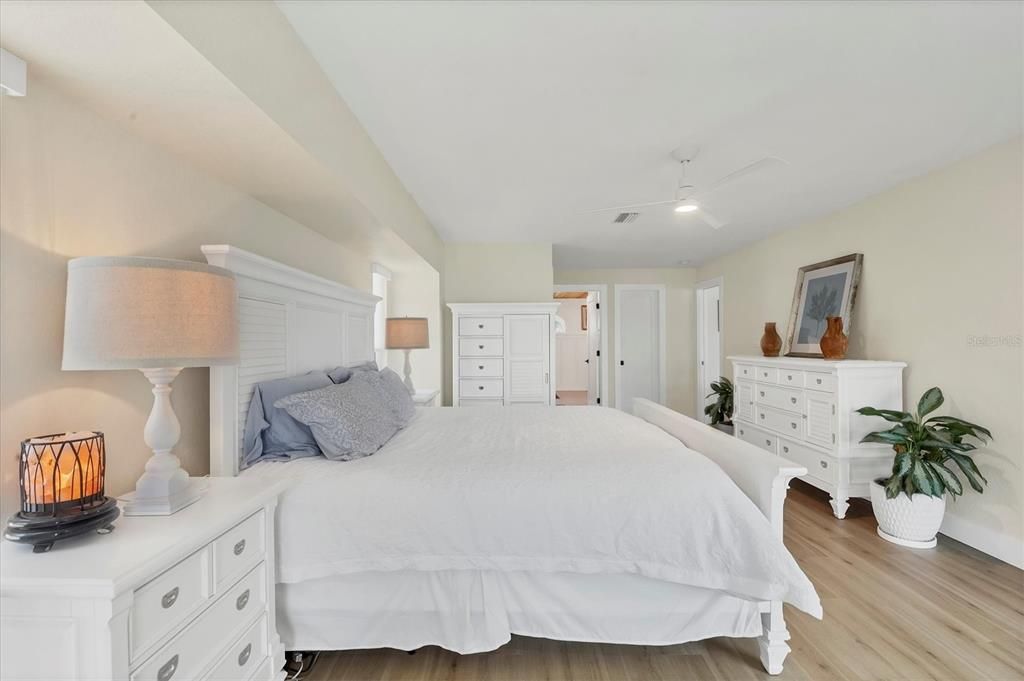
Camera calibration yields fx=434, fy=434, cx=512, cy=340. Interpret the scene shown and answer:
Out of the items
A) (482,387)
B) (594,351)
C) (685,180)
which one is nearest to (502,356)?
(482,387)

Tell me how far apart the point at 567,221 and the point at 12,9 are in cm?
342

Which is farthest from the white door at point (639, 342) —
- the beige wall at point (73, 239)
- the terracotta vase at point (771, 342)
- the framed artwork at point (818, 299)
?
the beige wall at point (73, 239)

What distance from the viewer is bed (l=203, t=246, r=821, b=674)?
155cm

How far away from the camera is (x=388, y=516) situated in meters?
1.56

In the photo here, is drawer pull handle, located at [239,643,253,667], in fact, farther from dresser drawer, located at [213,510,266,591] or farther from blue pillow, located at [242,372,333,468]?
blue pillow, located at [242,372,333,468]

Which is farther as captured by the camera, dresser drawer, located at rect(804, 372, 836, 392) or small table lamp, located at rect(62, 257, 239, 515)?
dresser drawer, located at rect(804, 372, 836, 392)

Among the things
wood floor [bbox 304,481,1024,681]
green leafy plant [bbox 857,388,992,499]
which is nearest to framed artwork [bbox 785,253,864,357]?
green leafy plant [bbox 857,388,992,499]

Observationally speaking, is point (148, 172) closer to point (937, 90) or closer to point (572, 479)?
point (572, 479)

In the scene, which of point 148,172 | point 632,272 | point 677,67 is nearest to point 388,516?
point 148,172

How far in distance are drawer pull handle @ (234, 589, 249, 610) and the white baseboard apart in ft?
12.1

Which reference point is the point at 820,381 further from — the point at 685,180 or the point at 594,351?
the point at 594,351

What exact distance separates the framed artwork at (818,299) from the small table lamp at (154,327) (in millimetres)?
4192

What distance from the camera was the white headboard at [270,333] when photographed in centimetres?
167

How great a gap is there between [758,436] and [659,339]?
2.58 meters
